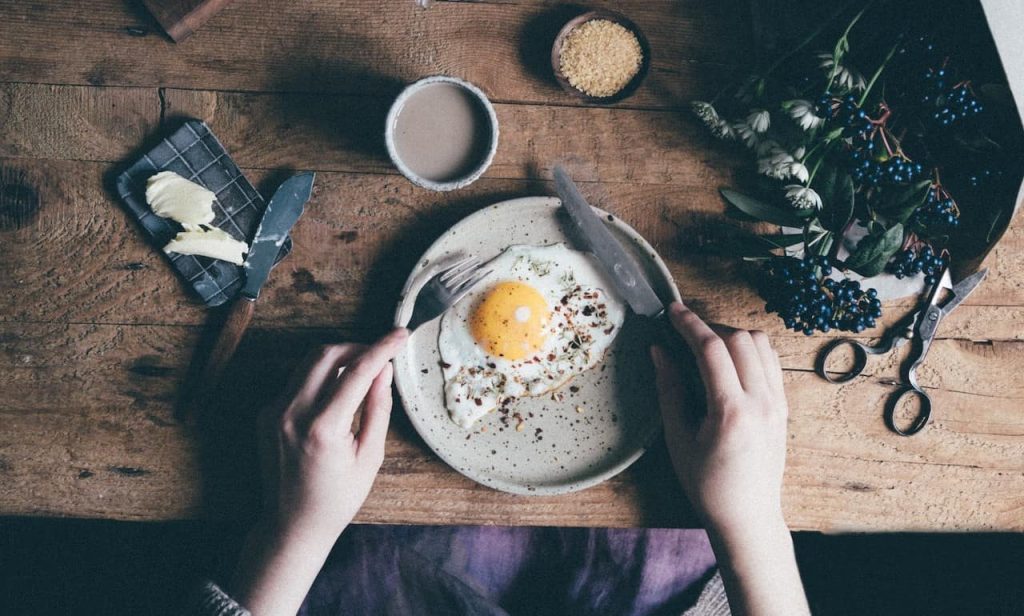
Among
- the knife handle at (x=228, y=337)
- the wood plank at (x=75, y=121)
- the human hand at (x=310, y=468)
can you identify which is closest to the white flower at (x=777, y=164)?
the human hand at (x=310, y=468)

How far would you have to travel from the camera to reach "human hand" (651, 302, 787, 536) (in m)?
1.10

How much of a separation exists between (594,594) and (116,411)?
1.02 m

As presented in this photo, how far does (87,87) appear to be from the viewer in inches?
46.7

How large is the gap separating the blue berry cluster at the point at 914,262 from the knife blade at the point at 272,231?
3.39 ft

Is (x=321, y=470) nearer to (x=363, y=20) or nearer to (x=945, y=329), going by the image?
(x=363, y=20)

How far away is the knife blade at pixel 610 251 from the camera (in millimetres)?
1158

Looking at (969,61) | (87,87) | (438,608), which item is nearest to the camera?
(969,61)

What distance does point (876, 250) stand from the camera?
107 centimetres

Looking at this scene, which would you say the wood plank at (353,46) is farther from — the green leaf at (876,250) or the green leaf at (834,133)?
the green leaf at (876,250)

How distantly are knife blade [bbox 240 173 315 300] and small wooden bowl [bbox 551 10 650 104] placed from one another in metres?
0.48

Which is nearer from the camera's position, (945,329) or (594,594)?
(945,329)

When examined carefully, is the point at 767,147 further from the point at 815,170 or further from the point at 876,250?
the point at 876,250

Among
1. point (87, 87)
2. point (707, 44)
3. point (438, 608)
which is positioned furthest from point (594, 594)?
point (87, 87)

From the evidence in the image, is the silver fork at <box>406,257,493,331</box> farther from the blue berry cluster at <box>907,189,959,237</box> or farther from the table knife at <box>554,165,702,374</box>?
the blue berry cluster at <box>907,189,959,237</box>
